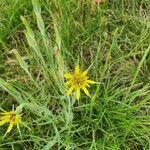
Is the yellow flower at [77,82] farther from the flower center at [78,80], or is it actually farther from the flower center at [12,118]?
the flower center at [12,118]

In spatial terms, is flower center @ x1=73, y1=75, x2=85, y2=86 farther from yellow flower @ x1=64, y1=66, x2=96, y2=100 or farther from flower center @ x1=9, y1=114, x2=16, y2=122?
flower center @ x1=9, y1=114, x2=16, y2=122

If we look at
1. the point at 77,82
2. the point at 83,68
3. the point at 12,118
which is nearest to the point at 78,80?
the point at 77,82

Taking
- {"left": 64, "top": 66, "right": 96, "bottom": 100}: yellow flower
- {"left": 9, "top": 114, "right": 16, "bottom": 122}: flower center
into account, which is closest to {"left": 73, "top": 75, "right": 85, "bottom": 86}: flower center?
{"left": 64, "top": 66, "right": 96, "bottom": 100}: yellow flower

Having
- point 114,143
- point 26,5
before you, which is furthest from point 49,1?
point 114,143

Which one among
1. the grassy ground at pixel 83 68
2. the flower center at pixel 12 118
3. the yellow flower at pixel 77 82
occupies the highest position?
the yellow flower at pixel 77 82

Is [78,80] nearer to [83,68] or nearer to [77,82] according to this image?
[77,82]

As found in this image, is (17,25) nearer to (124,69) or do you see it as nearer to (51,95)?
(51,95)

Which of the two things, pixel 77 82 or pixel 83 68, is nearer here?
pixel 77 82

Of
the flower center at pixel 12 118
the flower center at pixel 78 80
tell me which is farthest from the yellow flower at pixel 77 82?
the flower center at pixel 12 118
